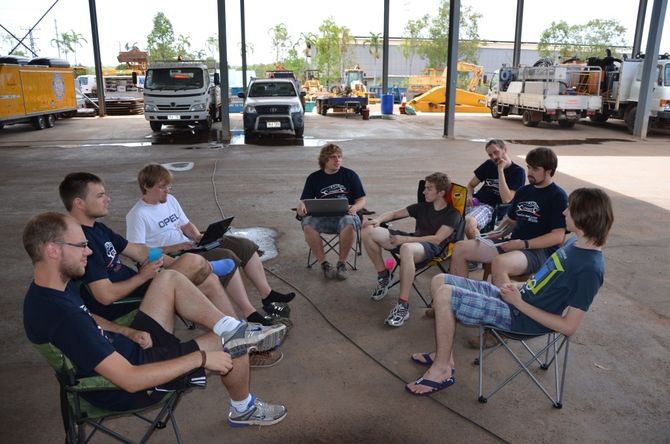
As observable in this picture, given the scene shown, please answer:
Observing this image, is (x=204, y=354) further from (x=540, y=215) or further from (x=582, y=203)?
(x=540, y=215)

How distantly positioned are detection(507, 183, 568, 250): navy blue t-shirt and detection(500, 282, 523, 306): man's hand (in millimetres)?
1101

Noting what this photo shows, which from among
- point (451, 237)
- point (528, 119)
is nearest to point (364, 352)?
point (451, 237)

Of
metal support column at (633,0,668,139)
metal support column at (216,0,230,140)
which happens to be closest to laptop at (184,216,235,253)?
metal support column at (216,0,230,140)

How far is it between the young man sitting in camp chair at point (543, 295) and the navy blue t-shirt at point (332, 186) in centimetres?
197

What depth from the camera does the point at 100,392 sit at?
2164 millimetres

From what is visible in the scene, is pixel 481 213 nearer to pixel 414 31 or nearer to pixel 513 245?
pixel 513 245

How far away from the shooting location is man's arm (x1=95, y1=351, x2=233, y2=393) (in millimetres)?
2029

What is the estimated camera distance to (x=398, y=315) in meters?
3.96

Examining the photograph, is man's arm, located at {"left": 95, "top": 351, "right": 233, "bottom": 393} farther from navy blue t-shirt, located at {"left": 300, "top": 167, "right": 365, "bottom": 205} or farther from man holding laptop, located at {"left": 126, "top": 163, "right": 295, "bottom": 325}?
navy blue t-shirt, located at {"left": 300, "top": 167, "right": 365, "bottom": 205}

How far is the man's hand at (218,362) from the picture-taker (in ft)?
7.41

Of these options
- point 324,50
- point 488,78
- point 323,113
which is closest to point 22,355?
point 323,113

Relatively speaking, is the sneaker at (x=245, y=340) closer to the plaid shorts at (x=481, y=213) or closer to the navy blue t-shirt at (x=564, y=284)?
the navy blue t-shirt at (x=564, y=284)

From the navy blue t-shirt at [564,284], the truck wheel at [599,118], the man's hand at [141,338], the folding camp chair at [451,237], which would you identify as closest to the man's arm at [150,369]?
the man's hand at [141,338]

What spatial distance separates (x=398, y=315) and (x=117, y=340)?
2144 millimetres
